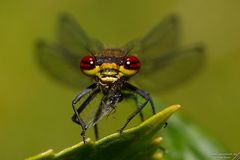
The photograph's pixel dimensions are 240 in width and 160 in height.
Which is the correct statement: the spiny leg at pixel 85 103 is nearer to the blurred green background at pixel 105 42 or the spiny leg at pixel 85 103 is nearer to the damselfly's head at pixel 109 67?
the damselfly's head at pixel 109 67

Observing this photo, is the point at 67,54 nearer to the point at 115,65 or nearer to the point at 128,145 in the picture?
the point at 115,65

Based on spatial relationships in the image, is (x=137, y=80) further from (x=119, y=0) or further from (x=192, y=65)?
(x=119, y=0)

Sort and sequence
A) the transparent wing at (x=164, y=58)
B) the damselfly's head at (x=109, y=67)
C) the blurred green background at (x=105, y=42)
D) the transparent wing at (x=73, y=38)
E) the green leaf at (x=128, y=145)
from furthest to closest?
the blurred green background at (x=105, y=42) → the transparent wing at (x=73, y=38) → the transparent wing at (x=164, y=58) → the damselfly's head at (x=109, y=67) → the green leaf at (x=128, y=145)

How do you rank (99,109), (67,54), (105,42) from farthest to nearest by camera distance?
1. (105,42)
2. (67,54)
3. (99,109)

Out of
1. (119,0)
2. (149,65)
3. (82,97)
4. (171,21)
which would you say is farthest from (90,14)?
(82,97)

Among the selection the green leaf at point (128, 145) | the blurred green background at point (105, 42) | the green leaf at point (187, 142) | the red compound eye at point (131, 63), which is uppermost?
the blurred green background at point (105, 42)

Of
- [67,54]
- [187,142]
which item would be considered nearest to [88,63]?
[187,142]

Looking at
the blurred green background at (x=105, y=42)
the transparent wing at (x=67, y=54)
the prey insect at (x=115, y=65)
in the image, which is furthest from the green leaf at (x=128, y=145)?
the blurred green background at (x=105, y=42)

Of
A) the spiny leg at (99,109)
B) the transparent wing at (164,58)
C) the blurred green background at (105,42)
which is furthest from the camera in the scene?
the blurred green background at (105,42)
